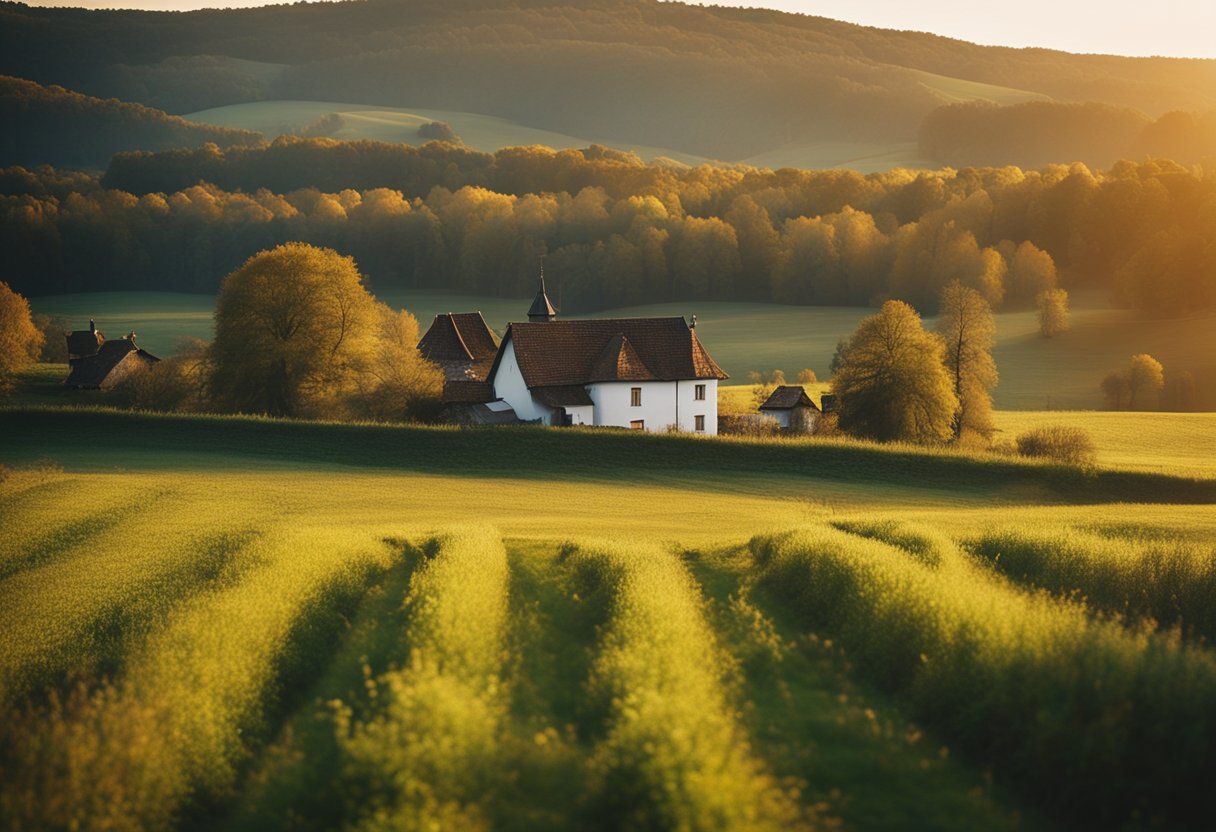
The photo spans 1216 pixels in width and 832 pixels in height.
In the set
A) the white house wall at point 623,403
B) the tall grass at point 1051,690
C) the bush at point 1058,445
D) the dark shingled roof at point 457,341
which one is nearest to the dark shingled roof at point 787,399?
the white house wall at point 623,403

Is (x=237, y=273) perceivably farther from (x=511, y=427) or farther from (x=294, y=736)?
(x=294, y=736)

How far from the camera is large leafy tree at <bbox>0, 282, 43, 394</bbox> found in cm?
6625

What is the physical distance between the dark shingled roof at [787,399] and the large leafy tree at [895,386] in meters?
6.99

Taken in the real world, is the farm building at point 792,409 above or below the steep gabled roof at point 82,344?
below

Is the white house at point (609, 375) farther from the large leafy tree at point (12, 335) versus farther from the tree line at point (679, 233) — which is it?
the tree line at point (679, 233)

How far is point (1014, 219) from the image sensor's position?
124 meters

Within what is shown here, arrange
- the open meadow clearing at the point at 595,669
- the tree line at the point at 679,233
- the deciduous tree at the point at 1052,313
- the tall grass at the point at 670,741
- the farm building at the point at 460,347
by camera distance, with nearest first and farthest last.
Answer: the tall grass at the point at 670,741, the open meadow clearing at the point at 595,669, the farm building at the point at 460,347, the deciduous tree at the point at 1052,313, the tree line at the point at 679,233

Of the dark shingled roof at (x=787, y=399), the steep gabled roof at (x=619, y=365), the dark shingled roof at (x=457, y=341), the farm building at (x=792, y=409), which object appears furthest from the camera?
the dark shingled roof at (x=457, y=341)

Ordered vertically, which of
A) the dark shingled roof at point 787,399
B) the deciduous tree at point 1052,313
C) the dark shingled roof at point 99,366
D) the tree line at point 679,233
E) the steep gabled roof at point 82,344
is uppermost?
the tree line at point 679,233

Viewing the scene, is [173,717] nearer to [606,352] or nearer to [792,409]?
[606,352]

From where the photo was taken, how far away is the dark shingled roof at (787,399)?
68.3m

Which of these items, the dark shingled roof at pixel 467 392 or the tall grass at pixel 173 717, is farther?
the dark shingled roof at pixel 467 392

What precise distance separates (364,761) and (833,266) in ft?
396

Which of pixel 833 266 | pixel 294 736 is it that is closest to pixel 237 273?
pixel 294 736
